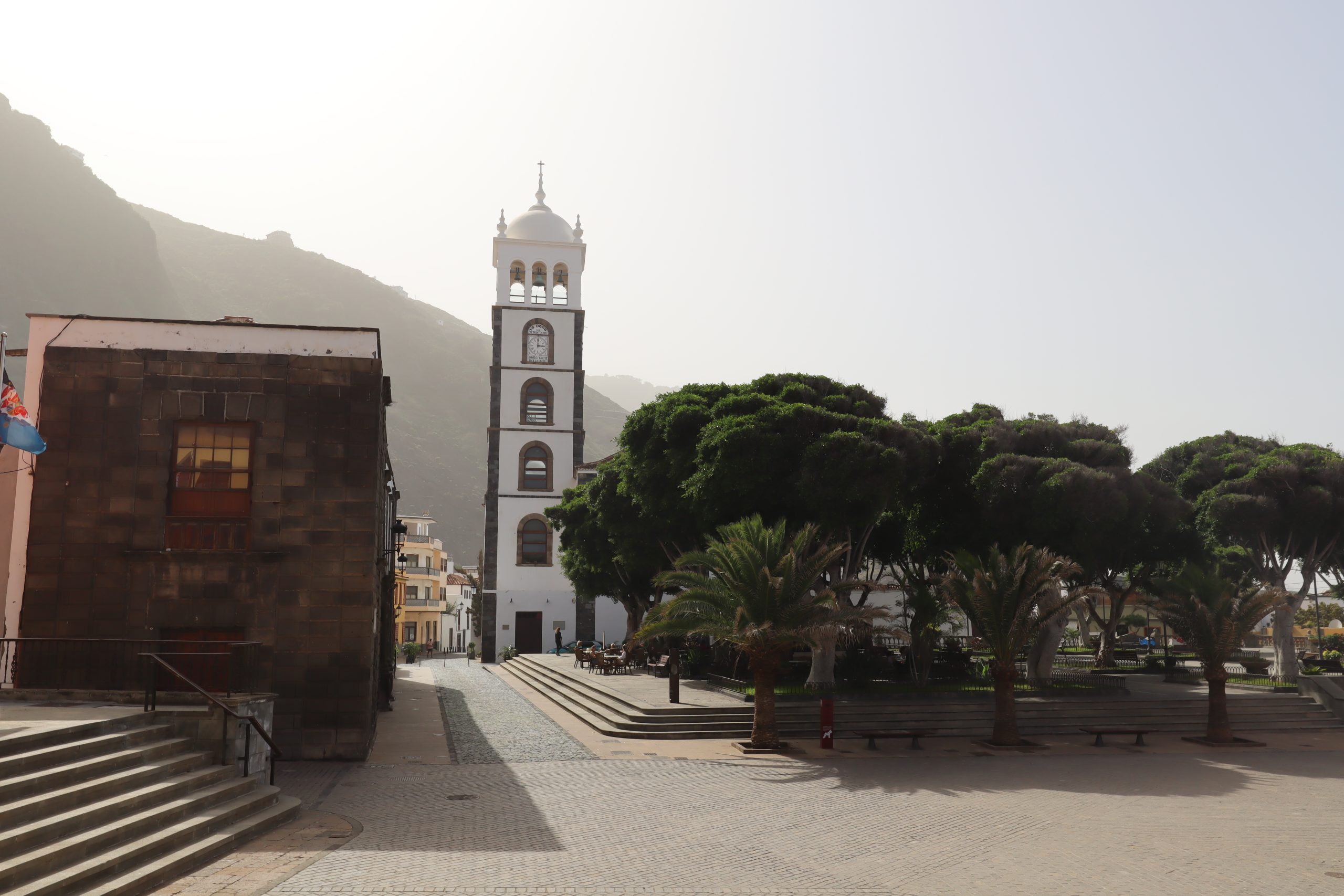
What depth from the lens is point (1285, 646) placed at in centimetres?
3253

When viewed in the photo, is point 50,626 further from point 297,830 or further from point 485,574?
point 485,574

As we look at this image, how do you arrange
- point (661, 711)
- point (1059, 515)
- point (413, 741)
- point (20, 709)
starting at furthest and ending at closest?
point (1059, 515), point (661, 711), point (413, 741), point (20, 709)

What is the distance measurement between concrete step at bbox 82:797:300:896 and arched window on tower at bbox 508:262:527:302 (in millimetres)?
40573

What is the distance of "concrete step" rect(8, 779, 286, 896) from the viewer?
8.42 metres

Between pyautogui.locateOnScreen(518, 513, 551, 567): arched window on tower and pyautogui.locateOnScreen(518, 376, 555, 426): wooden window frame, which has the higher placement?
pyautogui.locateOnScreen(518, 376, 555, 426): wooden window frame

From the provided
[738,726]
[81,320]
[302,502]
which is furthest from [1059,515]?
[81,320]

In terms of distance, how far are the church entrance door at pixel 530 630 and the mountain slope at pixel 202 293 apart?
45.2 metres

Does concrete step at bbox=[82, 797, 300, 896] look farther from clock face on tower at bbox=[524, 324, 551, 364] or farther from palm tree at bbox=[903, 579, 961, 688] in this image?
clock face on tower at bbox=[524, 324, 551, 364]

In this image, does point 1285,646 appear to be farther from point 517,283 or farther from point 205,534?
point 517,283

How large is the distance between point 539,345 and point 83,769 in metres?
41.5

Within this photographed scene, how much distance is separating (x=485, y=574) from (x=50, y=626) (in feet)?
107

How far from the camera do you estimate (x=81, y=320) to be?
16984mm

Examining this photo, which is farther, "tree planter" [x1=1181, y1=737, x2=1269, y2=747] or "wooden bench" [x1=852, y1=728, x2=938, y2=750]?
"tree planter" [x1=1181, y1=737, x2=1269, y2=747]

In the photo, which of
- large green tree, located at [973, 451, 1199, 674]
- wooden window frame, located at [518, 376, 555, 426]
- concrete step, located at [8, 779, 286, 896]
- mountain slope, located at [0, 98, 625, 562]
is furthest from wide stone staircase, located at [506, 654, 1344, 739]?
mountain slope, located at [0, 98, 625, 562]
